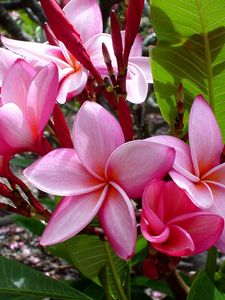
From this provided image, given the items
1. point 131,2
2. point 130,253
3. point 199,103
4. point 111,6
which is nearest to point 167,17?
point 131,2

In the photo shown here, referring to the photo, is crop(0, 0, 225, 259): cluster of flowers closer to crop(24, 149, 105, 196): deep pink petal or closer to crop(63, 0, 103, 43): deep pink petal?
crop(24, 149, 105, 196): deep pink petal

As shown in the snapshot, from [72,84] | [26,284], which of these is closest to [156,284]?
[26,284]

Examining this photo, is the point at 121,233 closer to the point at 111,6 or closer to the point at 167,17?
the point at 167,17

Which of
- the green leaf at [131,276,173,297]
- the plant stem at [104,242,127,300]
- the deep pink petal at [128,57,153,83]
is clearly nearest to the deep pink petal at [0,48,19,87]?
the deep pink petal at [128,57,153,83]

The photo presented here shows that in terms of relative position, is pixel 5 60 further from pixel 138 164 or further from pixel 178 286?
pixel 178 286

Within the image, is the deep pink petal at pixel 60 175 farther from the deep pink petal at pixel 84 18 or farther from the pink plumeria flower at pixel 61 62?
the deep pink petal at pixel 84 18

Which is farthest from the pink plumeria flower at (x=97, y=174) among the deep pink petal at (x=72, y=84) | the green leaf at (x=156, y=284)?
the green leaf at (x=156, y=284)
